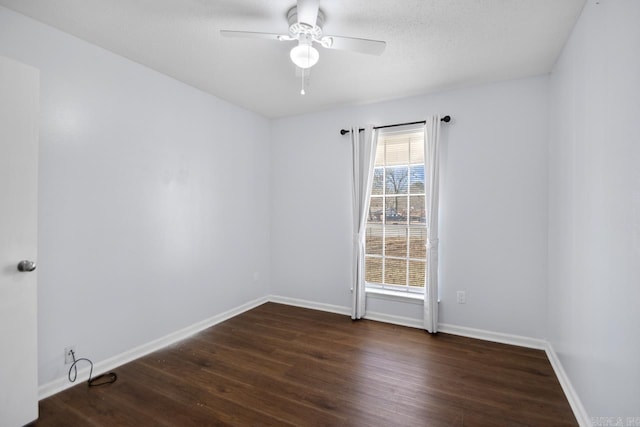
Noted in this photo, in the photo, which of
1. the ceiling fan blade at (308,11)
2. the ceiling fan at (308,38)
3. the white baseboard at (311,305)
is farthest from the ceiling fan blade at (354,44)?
the white baseboard at (311,305)

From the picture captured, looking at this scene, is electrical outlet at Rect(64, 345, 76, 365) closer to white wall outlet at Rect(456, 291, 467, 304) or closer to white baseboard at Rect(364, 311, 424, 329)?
white baseboard at Rect(364, 311, 424, 329)

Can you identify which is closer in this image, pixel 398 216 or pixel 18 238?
pixel 18 238

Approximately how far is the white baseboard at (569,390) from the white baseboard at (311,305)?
78.0 inches

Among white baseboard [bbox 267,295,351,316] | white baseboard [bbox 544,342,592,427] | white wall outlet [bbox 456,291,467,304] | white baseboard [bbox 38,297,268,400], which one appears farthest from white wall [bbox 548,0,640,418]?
white baseboard [bbox 38,297,268,400]

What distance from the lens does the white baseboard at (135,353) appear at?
2062 millimetres

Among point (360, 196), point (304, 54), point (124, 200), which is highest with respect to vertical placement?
point (304, 54)

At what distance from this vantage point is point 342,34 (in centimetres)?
218

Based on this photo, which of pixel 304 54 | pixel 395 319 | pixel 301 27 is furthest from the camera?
pixel 395 319

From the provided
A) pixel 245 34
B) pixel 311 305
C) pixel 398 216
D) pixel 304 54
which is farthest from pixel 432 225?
pixel 245 34

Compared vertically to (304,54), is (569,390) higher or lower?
lower

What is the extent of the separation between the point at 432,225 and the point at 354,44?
6.48 feet

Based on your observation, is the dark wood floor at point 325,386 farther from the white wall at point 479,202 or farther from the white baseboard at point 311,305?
the white baseboard at point 311,305

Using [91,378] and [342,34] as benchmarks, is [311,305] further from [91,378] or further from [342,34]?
[342,34]

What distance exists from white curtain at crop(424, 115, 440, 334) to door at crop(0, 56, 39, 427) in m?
3.17
